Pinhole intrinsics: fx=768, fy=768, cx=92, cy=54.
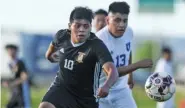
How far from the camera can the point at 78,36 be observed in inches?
395

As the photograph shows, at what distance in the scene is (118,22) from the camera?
11.1 metres

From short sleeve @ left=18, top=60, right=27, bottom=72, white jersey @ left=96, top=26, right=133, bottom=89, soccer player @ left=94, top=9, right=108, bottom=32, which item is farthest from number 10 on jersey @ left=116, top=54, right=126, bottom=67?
short sleeve @ left=18, top=60, right=27, bottom=72

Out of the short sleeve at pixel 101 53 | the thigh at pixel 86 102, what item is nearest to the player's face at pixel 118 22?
the short sleeve at pixel 101 53

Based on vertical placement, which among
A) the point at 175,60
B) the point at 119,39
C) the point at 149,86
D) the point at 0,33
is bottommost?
the point at 175,60

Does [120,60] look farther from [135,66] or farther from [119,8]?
[135,66]

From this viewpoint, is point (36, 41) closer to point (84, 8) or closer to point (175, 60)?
point (175, 60)

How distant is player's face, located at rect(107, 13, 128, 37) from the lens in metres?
11.1

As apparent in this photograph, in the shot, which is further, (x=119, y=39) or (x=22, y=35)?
(x=22, y=35)

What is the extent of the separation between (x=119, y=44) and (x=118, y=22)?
1.61 feet

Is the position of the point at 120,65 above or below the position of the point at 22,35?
above

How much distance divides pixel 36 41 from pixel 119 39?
22.0 metres

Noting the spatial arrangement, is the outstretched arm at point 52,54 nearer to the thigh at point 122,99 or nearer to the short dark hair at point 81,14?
the thigh at point 122,99

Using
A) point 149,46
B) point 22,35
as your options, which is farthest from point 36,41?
point 149,46

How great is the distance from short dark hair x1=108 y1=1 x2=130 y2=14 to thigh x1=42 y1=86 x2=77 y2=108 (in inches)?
62.1
